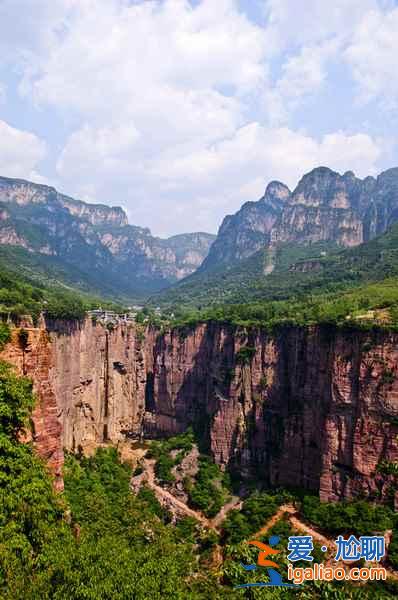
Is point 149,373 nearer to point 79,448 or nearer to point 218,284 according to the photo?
point 79,448

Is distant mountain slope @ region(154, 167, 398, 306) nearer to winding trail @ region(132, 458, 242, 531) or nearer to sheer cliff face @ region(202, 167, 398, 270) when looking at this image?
sheer cliff face @ region(202, 167, 398, 270)

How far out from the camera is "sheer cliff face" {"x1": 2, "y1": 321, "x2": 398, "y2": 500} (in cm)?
3850

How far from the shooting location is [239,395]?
2250 inches

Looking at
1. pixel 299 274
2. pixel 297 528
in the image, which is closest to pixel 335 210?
pixel 299 274

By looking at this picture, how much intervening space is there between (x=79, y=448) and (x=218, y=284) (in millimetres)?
110029

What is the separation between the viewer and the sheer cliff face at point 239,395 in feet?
126

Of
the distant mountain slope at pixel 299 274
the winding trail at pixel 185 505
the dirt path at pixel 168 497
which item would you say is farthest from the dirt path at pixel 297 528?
the distant mountain slope at pixel 299 274

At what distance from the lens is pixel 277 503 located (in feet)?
145

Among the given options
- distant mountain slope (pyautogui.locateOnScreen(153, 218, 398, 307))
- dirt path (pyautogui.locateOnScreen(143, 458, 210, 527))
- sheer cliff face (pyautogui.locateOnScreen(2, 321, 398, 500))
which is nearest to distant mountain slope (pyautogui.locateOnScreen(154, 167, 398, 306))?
distant mountain slope (pyautogui.locateOnScreen(153, 218, 398, 307))

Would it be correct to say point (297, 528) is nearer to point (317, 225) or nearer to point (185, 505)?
point (185, 505)

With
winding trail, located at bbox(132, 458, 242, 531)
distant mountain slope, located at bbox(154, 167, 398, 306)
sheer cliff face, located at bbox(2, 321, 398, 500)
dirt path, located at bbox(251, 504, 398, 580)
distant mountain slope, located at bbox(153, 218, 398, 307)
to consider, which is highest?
distant mountain slope, located at bbox(154, 167, 398, 306)

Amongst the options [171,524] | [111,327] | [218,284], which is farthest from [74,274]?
[171,524]

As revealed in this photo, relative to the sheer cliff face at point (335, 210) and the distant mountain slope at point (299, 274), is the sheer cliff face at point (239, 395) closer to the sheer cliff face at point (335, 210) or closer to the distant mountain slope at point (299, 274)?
the distant mountain slope at point (299, 274)

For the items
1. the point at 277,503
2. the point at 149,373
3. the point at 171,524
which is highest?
the point at 149,373
